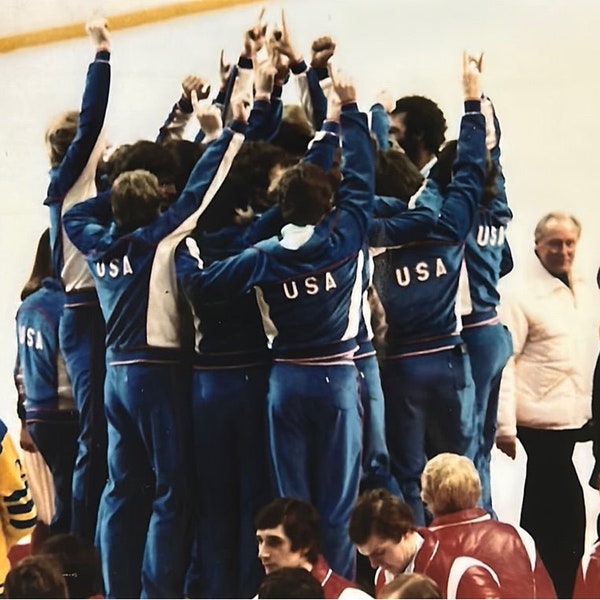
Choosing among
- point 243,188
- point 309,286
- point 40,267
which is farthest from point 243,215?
point 40,267

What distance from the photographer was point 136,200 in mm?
2574

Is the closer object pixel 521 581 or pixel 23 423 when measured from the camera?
pixel 521 581

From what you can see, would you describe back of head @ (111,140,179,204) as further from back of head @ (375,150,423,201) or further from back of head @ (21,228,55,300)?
back of head @ (375,150,423,201)

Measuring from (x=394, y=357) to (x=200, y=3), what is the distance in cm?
97

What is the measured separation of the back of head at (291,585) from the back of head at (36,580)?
1.60 ft

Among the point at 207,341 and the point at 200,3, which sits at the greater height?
the point at 200,3

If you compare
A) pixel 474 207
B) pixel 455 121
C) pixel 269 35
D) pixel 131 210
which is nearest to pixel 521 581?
pixel 474 207

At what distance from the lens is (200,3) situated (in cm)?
269

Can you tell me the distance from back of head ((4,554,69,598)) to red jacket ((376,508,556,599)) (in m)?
0.82

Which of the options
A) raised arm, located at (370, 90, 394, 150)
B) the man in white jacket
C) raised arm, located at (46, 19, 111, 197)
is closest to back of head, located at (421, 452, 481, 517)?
the man in white jacket

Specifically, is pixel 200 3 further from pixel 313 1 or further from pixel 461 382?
pixel 461 382

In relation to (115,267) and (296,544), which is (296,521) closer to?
(296,544)

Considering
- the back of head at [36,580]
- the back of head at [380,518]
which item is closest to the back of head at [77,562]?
the back of head at [36,580]

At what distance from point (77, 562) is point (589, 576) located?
1.18 m
